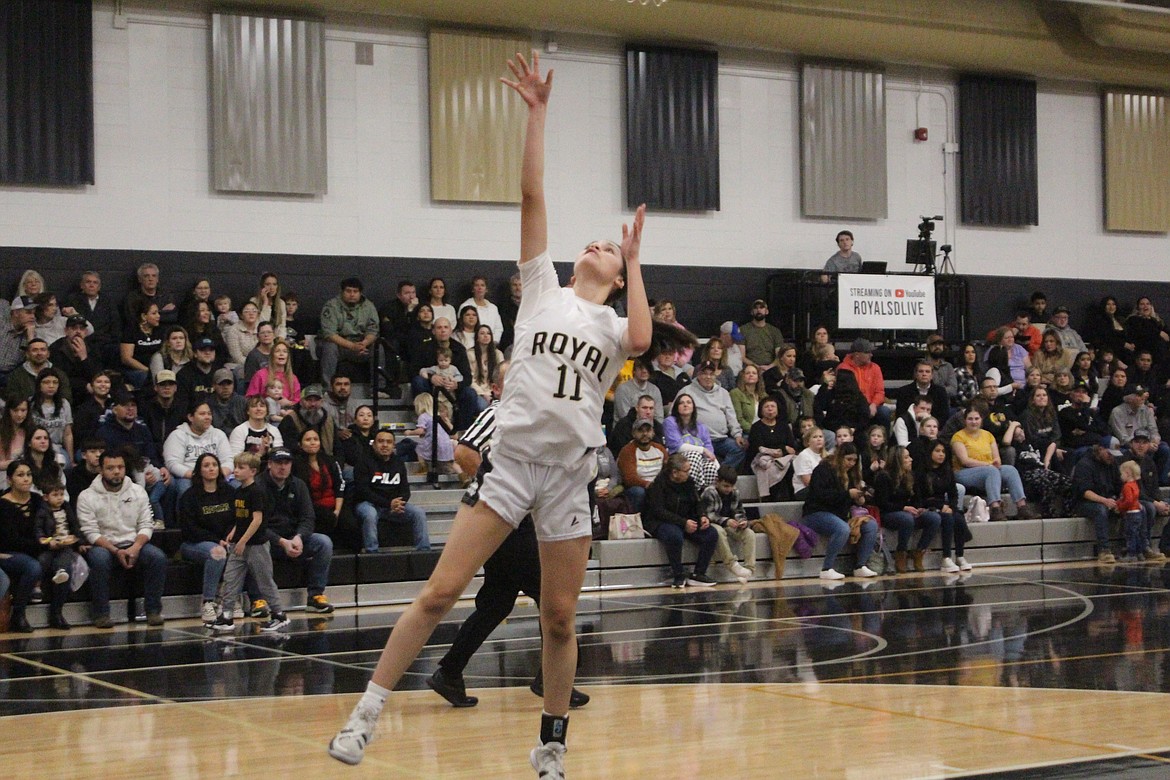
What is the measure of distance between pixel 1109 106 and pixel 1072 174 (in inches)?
46.2

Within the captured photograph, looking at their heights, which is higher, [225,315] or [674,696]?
[225,315]

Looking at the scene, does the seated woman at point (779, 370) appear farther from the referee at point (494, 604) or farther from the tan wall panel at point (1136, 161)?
the referee at point (494, 604)

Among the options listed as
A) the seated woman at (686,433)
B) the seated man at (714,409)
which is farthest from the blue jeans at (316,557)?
the seated man at (714,409)

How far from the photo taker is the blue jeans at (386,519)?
40.3 feet

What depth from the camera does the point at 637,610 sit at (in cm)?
1130

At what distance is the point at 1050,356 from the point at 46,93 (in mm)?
12497

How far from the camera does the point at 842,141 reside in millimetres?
19312

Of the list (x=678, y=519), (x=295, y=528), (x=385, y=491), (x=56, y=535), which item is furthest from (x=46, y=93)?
(x=678, y=519)

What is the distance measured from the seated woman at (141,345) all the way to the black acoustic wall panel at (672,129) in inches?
254

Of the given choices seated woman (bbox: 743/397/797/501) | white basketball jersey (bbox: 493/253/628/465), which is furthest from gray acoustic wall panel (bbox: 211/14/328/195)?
white basketball jersey (bbox: 493/253/628/465)

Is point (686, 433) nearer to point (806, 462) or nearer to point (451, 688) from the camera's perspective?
point (806, 462)

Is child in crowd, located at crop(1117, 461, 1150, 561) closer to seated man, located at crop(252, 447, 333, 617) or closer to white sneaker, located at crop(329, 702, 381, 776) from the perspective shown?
seated man, located at crop(252, 447, 333, 617)

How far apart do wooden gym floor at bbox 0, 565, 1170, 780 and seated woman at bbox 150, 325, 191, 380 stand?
341cm

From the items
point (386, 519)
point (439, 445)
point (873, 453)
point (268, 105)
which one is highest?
point (268, 105)
